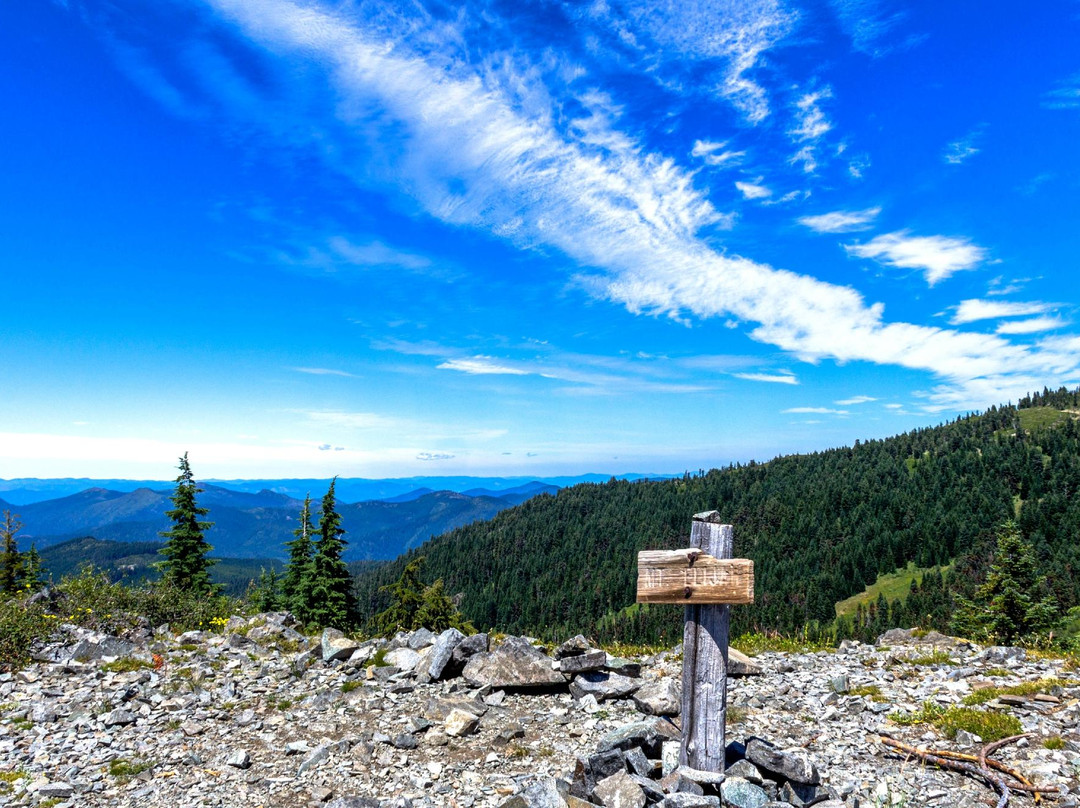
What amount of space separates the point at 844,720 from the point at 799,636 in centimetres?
898

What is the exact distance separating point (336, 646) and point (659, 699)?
351 inches

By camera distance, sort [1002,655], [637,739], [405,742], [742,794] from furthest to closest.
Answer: [1002,655]
[405,742]
[637,739]
[742,794]

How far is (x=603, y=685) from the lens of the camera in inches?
468

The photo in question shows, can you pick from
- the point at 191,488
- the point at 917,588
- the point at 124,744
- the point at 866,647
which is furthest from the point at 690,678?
the point at 917,588

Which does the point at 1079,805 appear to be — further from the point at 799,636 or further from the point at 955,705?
the point at 799,636

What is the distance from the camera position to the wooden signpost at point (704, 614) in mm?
7484

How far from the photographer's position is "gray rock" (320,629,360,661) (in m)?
14.4

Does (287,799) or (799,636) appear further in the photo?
(799,636)

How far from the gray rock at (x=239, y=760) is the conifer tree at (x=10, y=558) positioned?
35943mm

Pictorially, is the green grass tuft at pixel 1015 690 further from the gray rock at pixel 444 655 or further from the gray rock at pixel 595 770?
the gray rock at pixel 444 655

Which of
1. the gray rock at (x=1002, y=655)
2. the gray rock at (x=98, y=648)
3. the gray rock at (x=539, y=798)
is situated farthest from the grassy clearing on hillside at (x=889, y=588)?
the gray rock at (x=98, y=648)

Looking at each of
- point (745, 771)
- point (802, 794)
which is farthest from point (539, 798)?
point (802, 794)

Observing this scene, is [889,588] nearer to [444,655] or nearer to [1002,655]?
[1002,655]

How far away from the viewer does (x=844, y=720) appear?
1085 centimetres
